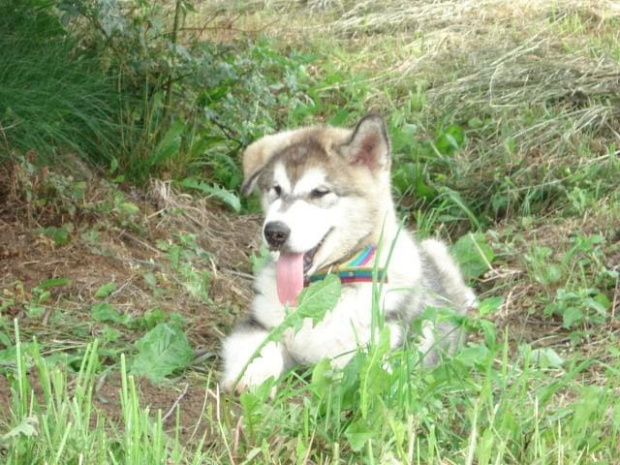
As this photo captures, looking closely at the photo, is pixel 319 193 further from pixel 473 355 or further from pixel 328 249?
pixel 473 355

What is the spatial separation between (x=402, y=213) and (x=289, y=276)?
2.40 meters

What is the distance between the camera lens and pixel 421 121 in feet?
26.0

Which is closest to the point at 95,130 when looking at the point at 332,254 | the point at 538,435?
the point at 332,254

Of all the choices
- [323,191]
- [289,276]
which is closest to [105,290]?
[289,276]

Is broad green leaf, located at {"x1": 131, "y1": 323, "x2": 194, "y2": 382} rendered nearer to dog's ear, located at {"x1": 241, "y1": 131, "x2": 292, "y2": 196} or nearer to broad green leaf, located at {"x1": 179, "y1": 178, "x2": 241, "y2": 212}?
dog's ear, located at {"x1": 241, "y1": 131, "x2": 292, "y2": 196}

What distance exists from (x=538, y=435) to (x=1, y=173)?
3.48 metres

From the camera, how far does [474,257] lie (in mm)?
6234

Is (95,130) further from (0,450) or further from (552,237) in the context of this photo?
(0,450)

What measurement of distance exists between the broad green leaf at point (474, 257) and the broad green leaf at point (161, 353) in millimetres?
1924

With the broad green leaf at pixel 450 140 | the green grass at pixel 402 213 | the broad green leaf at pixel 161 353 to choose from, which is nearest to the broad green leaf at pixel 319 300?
the green grass at pixel 402 213

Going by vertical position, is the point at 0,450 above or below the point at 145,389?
above

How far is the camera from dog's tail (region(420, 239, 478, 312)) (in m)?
5.64

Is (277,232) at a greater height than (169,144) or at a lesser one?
greater

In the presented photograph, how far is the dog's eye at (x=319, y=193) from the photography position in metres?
5.01
